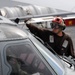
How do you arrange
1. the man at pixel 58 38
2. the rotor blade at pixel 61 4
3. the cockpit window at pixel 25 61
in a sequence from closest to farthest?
the cockpit window at pixel 25 61
the man at pixel 58 38
the rotor blade at pixel 61 4

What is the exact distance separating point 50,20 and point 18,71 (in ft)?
7.09

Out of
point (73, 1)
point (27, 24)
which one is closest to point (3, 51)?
point (27, 24)

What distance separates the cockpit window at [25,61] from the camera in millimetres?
3611

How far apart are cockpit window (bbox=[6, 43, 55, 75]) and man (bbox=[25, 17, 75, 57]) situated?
1.52 m

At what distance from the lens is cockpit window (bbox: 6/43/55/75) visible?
361cm

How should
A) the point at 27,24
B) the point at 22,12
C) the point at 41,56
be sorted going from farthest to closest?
the point at 22,12 → the point at 27,24 → the point at 41,56

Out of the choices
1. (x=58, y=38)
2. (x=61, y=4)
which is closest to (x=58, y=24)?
(x=58, y=38)

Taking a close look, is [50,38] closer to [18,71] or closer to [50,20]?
[50,20]

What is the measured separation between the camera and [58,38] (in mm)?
5445

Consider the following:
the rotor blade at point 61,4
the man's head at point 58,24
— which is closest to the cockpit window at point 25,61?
the man's head at point 58,24

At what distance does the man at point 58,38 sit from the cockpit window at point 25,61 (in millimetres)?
1518

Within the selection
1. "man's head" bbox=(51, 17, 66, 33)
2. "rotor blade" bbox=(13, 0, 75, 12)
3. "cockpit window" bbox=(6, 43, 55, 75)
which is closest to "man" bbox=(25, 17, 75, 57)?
"man's head" bbox=(51, 17, 66, 33)

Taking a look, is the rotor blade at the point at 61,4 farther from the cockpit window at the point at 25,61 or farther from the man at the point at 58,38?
the cockpit window at the point at 25,61

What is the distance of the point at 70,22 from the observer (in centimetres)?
780
